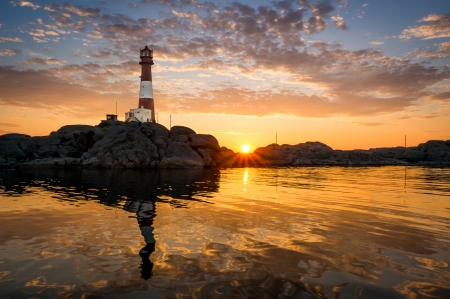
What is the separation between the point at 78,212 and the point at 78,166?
39.9m

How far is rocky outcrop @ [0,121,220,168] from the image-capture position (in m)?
46.7

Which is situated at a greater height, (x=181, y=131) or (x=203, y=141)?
(x=181, y=131)

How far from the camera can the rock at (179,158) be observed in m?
49.3

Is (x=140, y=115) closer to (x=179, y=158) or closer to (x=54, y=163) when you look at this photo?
(x=179, y=158)

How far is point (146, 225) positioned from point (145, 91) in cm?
6056

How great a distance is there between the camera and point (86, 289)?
203 inches

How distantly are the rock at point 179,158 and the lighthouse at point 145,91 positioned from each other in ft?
55.1

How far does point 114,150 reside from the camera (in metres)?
47.3

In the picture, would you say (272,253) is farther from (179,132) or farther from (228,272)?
(179,132)

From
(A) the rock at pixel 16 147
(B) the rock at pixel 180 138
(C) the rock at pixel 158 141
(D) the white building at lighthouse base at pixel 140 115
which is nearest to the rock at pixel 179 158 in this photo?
(C) the rock at pixel 158 141

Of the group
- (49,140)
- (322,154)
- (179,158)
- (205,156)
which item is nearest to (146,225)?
(179,158)

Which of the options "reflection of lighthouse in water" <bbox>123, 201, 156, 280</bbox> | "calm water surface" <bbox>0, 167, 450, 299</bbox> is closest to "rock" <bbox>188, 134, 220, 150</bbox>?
"reflection of lighthouse in water" <bbox>123, 201, 156, 280</bbox>

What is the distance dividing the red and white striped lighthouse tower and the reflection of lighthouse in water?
55233 millimetres

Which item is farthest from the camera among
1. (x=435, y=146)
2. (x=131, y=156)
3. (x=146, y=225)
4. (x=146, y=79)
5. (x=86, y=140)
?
(x=435, y=146)
